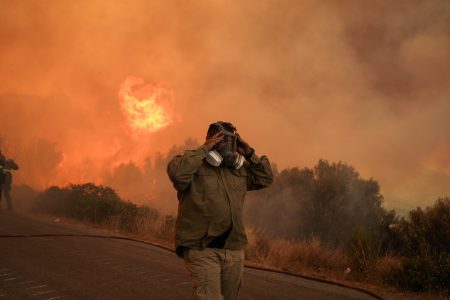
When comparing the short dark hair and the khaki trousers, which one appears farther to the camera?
the short dark hair

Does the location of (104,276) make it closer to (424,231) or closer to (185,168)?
(185,168)

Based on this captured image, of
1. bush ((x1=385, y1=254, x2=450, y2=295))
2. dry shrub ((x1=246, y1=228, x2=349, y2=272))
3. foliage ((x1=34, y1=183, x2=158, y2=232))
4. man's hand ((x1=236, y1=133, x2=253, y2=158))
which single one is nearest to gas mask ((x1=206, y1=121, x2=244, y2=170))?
man's hand ((x1=236, y1=133, x2=253, y2=158))

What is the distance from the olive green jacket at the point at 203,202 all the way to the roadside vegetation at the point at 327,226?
20.4 ft

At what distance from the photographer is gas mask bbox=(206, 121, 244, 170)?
3.83 meters

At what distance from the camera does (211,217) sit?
3680 millimetres

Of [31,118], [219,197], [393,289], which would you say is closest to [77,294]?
[219,197]

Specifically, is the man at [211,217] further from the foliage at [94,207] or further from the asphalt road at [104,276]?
the foliage at [94,207]

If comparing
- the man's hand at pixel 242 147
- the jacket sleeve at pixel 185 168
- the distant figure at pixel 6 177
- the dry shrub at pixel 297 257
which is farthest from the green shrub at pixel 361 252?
the distant figure at pixel 6 177

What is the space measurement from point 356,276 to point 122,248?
18.0 feet

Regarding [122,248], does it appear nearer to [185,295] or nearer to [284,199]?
[185,295]

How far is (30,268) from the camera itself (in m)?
6.87

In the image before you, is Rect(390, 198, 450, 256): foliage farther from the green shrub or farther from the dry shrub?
the dry shrub

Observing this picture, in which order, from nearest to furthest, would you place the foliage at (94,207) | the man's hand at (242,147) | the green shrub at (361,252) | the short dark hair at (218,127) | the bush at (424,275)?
the short dark hair at (218,127) → the man's hand at (242,147) → the bush at (424,275) → the green shrub at (361,252) → the foliage at (94,207)

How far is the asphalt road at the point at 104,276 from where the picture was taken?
19.4 ft
